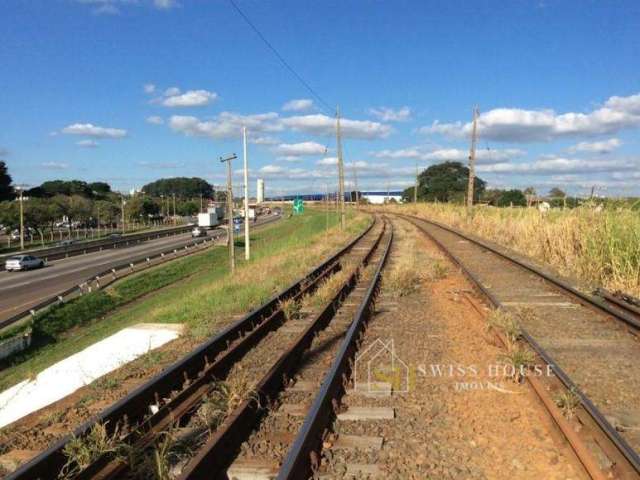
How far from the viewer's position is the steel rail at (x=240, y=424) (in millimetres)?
4234

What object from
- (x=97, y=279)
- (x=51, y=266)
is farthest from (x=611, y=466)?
(x=51, y=266)

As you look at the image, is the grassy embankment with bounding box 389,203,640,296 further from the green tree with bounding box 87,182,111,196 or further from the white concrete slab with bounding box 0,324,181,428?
the green tree with bounding box 87,182,111,196

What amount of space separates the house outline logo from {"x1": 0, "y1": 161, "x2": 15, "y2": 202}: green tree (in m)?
108

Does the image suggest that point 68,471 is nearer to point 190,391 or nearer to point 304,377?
point 190,391

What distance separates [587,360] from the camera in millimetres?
6891

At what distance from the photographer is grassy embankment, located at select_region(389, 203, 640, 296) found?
463 inches

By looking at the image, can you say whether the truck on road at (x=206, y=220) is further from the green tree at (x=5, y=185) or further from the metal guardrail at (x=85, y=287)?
the metal guardrail at (x=85, y=287)

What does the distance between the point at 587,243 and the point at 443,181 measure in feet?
364

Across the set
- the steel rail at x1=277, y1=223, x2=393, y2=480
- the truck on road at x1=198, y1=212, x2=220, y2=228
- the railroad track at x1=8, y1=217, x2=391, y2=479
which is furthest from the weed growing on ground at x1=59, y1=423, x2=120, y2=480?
the truck on road at x1=198, y1=212, x2=220, y2=228

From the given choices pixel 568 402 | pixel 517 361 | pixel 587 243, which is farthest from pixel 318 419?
pixel 587 243

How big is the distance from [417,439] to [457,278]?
9941mm

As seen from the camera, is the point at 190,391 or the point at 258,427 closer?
the point at 258,427

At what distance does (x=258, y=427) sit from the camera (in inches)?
205

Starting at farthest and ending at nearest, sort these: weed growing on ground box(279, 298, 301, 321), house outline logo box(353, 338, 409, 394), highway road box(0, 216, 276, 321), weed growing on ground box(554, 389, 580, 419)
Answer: highway road box(0, 216, 276, 321)
weed growing on ground box(279, 298, 301, 321)
house outline logo box(353, 338, 409, 394)
weed growing on ground box(554, 389, 580, 419)
